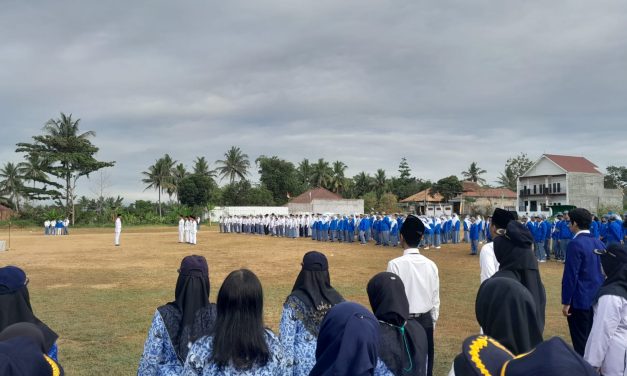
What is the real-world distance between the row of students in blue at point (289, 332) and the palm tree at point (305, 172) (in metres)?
75.2

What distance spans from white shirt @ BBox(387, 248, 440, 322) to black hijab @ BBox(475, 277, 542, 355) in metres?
2.21

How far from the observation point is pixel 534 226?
1923 centimetres

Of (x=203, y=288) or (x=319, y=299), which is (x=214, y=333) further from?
(x=319, y=299)

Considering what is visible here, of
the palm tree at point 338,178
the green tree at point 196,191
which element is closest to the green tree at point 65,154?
the green tree at point 196,191

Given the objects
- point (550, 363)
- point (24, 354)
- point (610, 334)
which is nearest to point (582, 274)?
point (610, 334)

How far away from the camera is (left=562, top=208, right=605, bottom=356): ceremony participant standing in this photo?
5398mm

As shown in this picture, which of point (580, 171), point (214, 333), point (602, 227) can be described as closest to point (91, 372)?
point (214, 333)

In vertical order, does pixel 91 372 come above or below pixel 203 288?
below

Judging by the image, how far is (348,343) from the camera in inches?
89.7

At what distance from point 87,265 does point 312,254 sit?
16.6m

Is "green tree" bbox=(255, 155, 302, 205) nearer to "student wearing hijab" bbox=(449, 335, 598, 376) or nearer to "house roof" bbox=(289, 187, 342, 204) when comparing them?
"house roof" bbox=(289, 187, 342, 204)

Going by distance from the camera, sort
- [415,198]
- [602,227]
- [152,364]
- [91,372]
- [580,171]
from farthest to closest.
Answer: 1. [415,198]
2. [580,171]
3. [602,227]
4. [91,372]
5. [152,364]

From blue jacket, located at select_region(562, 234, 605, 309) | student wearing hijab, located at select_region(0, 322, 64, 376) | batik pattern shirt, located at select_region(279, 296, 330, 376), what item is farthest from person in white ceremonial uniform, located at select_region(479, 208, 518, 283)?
student wearing hijab, located at select_region(0, 322, 64, 376)

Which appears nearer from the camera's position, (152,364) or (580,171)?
(152,364)
